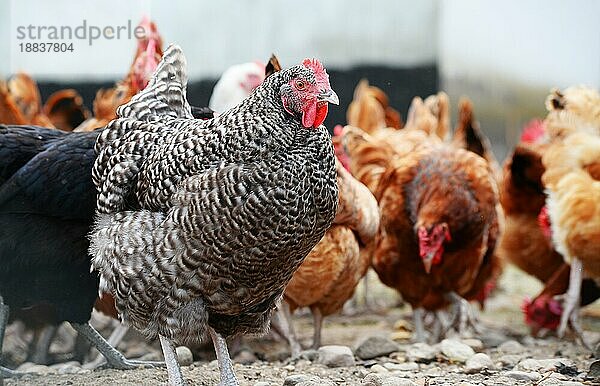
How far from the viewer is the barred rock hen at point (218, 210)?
2537mm

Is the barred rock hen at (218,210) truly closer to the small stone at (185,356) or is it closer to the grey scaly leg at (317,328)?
the small stone at (185,356)

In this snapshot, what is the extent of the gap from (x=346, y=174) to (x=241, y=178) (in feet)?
4.64

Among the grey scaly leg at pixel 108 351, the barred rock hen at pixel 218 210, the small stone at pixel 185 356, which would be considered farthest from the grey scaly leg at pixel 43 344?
the barred rock hen at pixel 218 210

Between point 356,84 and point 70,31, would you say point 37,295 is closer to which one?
point 70,31

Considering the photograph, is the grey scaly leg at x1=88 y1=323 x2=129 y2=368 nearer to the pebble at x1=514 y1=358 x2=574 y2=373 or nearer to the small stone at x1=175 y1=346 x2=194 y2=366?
the small stone at x1=175 y1=346 x2=194 y2=366

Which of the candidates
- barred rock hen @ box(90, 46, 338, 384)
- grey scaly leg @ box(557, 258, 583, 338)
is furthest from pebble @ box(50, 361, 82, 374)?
grey scaly leg @ box(557, 258, 583, 338)

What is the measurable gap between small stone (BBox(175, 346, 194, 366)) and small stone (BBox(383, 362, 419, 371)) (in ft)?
2.92

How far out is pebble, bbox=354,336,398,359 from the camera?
12.9 ft

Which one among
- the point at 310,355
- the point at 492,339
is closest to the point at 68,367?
the point at 310,355

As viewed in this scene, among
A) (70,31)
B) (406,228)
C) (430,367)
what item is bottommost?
(430,367)

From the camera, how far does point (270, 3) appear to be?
155 inches

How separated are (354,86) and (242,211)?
7.63ft

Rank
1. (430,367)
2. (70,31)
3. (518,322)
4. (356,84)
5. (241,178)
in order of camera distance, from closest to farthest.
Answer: (241,178)
(70,31)
(430,367)
(356,84)
(518,322)

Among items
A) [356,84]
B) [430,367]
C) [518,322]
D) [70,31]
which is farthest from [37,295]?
[518,322]
